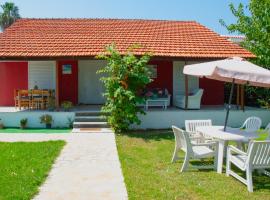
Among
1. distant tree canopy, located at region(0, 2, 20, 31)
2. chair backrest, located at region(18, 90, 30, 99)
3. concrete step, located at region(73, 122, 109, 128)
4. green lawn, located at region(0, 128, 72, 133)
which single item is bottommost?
green lawn, located at region(0, 128, 72, 133)

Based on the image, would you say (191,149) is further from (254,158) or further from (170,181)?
(254,158)

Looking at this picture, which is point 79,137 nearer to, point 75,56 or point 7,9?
point 75,56

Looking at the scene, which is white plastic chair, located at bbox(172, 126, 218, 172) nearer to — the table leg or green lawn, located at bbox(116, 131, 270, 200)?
the table leg

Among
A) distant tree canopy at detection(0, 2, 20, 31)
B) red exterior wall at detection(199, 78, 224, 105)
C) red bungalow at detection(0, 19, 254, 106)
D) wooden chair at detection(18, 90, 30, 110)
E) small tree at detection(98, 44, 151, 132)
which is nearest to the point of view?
small tree at detection(98, 44, 151, 132)

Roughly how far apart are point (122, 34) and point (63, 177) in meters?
12.5

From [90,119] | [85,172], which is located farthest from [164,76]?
[85,172]

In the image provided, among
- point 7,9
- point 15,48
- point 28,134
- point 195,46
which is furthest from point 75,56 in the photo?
point 7,9

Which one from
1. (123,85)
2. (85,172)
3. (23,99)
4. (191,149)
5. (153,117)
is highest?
(123,85)

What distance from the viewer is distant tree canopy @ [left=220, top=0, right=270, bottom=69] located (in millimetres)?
16750

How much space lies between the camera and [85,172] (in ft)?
27.1

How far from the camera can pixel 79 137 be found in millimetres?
12898

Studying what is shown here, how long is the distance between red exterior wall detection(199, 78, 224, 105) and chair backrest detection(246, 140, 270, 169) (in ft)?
39.1

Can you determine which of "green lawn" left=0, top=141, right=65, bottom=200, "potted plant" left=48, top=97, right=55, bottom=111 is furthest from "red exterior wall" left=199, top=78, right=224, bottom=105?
"green lawn" left=0, top=141, right=65, bottom=200

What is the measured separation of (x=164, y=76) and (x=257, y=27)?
496cm
